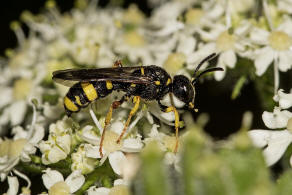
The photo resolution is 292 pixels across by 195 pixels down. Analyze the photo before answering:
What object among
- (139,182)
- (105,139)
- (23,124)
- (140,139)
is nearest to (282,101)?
(140,139)

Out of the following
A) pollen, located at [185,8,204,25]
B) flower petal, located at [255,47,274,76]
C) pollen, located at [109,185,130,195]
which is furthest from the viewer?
pollen, located at [185,8,204,25]

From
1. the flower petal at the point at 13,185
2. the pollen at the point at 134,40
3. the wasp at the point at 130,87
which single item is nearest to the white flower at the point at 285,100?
the wasp at the point at 130,87

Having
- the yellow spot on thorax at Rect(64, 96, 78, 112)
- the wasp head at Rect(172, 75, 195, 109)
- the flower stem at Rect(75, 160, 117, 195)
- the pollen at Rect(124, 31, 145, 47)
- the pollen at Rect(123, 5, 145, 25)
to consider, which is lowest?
the flower stem at Rect(75, 160, 117, 195)

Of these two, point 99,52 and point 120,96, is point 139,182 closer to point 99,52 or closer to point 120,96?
point 120,96

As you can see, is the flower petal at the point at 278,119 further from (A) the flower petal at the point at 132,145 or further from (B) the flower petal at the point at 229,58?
(B) the flower petal at the point at 229,58

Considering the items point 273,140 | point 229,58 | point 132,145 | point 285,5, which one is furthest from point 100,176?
point 285,5

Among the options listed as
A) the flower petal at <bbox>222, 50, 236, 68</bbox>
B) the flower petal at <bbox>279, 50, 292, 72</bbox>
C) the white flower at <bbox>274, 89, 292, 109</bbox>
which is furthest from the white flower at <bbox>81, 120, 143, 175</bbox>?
the flower petal at <bbox>279, 50, 292, 72</bbox>

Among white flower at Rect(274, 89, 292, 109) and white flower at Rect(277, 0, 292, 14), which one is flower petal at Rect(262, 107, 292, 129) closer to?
white flower at Rect(274, 89, 292, 109)
